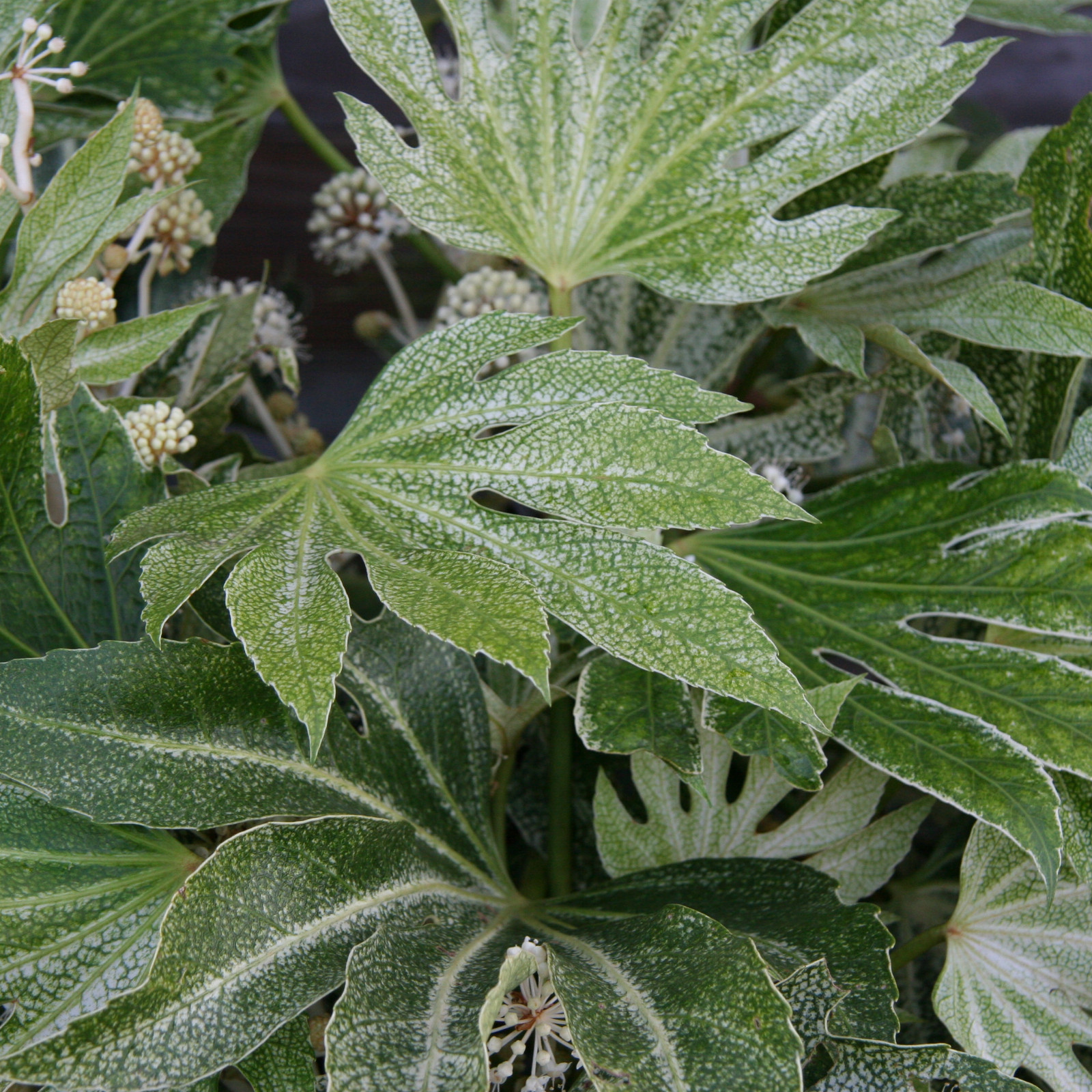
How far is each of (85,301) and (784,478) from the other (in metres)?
0.38

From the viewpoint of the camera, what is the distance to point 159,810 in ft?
1.20

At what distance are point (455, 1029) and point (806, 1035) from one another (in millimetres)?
131

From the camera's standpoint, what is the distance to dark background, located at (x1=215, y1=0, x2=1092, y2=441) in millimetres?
924

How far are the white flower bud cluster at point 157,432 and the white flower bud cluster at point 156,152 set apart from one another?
14 cm

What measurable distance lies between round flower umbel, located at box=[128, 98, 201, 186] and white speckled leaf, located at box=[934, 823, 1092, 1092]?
1.68 ft

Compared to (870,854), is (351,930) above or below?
above

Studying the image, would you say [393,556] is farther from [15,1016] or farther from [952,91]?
[952,91]

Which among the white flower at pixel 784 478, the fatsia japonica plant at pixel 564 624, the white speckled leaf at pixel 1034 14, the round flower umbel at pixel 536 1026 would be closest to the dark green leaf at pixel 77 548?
the fatsia japonica plant at pixel 564 624

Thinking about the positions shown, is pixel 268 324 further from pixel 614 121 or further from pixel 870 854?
pixel 870 854

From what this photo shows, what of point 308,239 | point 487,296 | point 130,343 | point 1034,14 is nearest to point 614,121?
point 487,296

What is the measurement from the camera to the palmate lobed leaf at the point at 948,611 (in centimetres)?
42

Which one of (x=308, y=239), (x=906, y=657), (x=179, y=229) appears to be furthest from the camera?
(x=308, y=239)

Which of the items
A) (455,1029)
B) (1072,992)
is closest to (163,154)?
(455,1029)

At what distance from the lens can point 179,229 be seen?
0.56m
